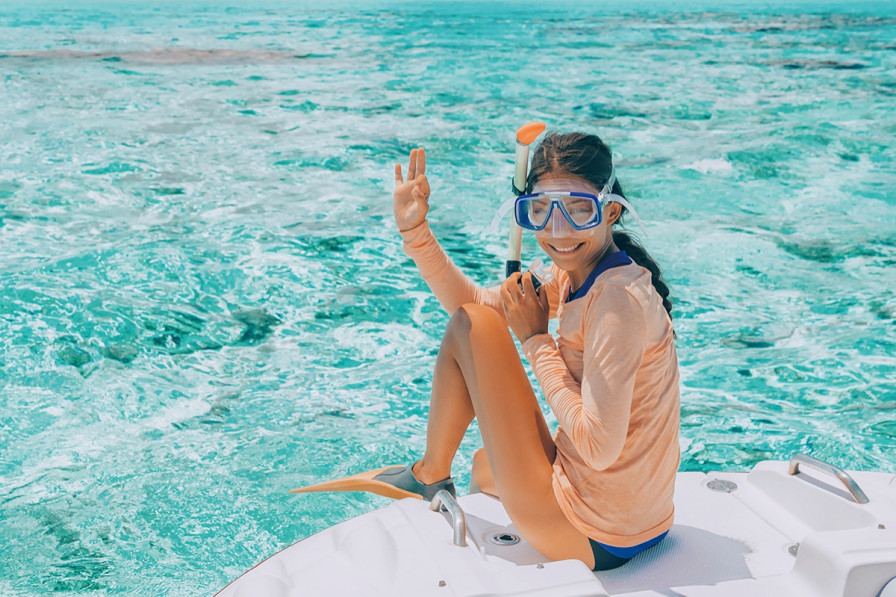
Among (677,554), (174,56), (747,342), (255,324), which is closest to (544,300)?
(677,554)

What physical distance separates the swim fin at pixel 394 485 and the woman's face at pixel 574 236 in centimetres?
70

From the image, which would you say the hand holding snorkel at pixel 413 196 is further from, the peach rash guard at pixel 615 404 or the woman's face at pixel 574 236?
the peach rash guard at pixel 615 404

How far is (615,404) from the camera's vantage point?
6.02 ft

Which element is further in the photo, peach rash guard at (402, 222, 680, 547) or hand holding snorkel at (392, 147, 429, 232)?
hand holding snorkel at (392, 147, 429, 232)

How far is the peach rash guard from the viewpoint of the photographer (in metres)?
1.84

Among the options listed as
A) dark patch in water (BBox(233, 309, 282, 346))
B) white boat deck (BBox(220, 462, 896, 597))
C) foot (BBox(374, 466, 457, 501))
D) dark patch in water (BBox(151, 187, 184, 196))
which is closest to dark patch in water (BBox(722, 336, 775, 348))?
dark patch in water (BBox(233, 309, 282, 346))

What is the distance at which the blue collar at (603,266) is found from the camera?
1984 millimetres

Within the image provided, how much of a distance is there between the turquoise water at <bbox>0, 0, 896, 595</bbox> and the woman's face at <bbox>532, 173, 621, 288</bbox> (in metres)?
1.97

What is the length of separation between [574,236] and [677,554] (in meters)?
0.77

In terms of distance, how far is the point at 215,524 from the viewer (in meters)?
3.62

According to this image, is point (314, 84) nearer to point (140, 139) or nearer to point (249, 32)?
point (140, 139)

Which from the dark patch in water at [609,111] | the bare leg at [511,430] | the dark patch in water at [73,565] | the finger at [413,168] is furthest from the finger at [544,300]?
the dark patch in water at [609,111]

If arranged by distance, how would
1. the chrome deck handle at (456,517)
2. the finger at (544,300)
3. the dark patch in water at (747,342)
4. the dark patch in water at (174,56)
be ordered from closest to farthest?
the chrome deck handle at (456,517), the finger at (544,300), the dark patch in water at (747,342), the dark patch in water at (174,56)

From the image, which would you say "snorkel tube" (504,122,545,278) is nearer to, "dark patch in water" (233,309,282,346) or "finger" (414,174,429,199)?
"finger" (414,174,429,199)
